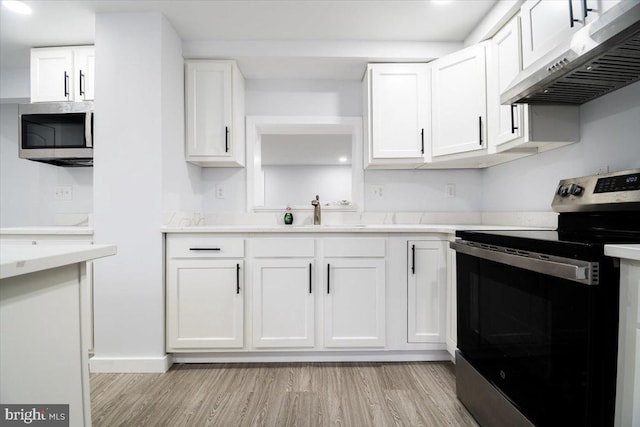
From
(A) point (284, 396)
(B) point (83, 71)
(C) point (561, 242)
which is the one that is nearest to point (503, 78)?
(C) point (561, 242)

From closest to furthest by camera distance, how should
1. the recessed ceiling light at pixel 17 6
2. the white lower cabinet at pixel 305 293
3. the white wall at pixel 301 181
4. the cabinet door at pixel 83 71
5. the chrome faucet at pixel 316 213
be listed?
the recessed ceiling light at pixel 17 6 < the white lower cabinet at pixel 305 293 < the cabinet door at pixel 83 71 < the chrome faucet at pixel 316 213 < the white wall at pixel 301 181

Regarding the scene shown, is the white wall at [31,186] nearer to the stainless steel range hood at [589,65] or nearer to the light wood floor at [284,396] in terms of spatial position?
the light wood floor at [284,396]

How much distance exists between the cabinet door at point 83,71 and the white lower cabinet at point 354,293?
2.16 metres

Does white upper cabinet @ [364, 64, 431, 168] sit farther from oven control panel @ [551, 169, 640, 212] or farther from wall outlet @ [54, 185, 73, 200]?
wall outlet @ [54, 185, 73, 200]

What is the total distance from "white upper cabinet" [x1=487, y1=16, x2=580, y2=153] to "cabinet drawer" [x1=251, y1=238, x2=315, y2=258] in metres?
1.39

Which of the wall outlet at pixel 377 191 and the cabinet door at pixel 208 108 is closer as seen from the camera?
the cabinet door at pixel 208 108

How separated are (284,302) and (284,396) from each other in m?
0.55

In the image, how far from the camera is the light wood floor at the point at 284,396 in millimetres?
1534

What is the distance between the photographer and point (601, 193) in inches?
53.3

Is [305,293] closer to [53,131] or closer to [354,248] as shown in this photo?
[354,248]

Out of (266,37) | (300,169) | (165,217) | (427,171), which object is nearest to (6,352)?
(165,217)

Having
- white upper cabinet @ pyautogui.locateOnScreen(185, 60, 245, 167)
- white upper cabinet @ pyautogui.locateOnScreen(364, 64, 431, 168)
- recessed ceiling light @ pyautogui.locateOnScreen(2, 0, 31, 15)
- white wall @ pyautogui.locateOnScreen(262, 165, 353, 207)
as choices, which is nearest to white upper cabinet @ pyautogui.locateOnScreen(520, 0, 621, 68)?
white upper cabinet @ pyautogui.locateOnScreen(364, 64, 431, 168)

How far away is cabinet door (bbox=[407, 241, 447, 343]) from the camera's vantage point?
2.07 meters

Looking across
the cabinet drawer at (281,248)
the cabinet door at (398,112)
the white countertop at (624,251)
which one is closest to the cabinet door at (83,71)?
the cabinet drawer at (281,248)
